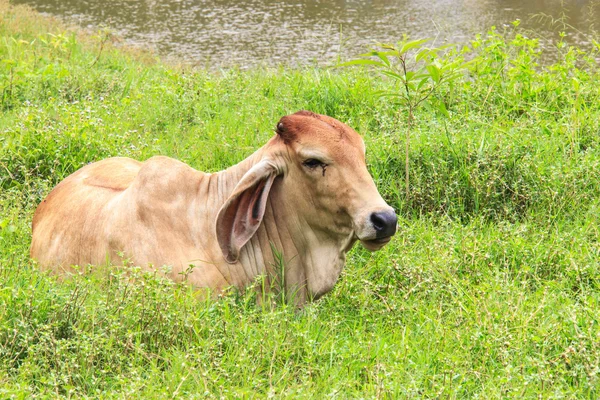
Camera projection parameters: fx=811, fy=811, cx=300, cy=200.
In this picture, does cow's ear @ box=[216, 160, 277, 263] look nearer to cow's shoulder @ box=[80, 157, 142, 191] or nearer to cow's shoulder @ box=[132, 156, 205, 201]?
cow's shoulder @ box=[132, 156, 205, 201]

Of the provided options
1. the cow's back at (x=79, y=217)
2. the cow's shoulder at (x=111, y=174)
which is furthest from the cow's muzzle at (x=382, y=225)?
the cow's shoulder at (x=111, y=174)

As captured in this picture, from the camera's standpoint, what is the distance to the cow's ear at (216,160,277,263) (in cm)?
366

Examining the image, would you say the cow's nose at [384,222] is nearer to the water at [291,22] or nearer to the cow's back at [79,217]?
the cow's back at [79,217]

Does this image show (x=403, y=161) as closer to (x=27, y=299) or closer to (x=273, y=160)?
(x=273, y=160)

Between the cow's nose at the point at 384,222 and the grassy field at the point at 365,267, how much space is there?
44cm

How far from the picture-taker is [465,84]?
6.20 m

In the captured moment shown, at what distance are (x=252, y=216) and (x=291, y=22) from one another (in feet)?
28.1

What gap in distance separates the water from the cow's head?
552 centimetres

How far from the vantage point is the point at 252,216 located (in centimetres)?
370

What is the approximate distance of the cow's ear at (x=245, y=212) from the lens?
366 cm

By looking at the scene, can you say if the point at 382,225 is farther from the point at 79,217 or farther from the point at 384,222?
the point at 79,217

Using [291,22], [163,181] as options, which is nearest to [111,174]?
[163,181]

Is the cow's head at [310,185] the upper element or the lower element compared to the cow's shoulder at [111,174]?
upper

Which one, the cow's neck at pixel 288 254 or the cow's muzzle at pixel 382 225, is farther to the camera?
the cow's neck at pixel 288 254
